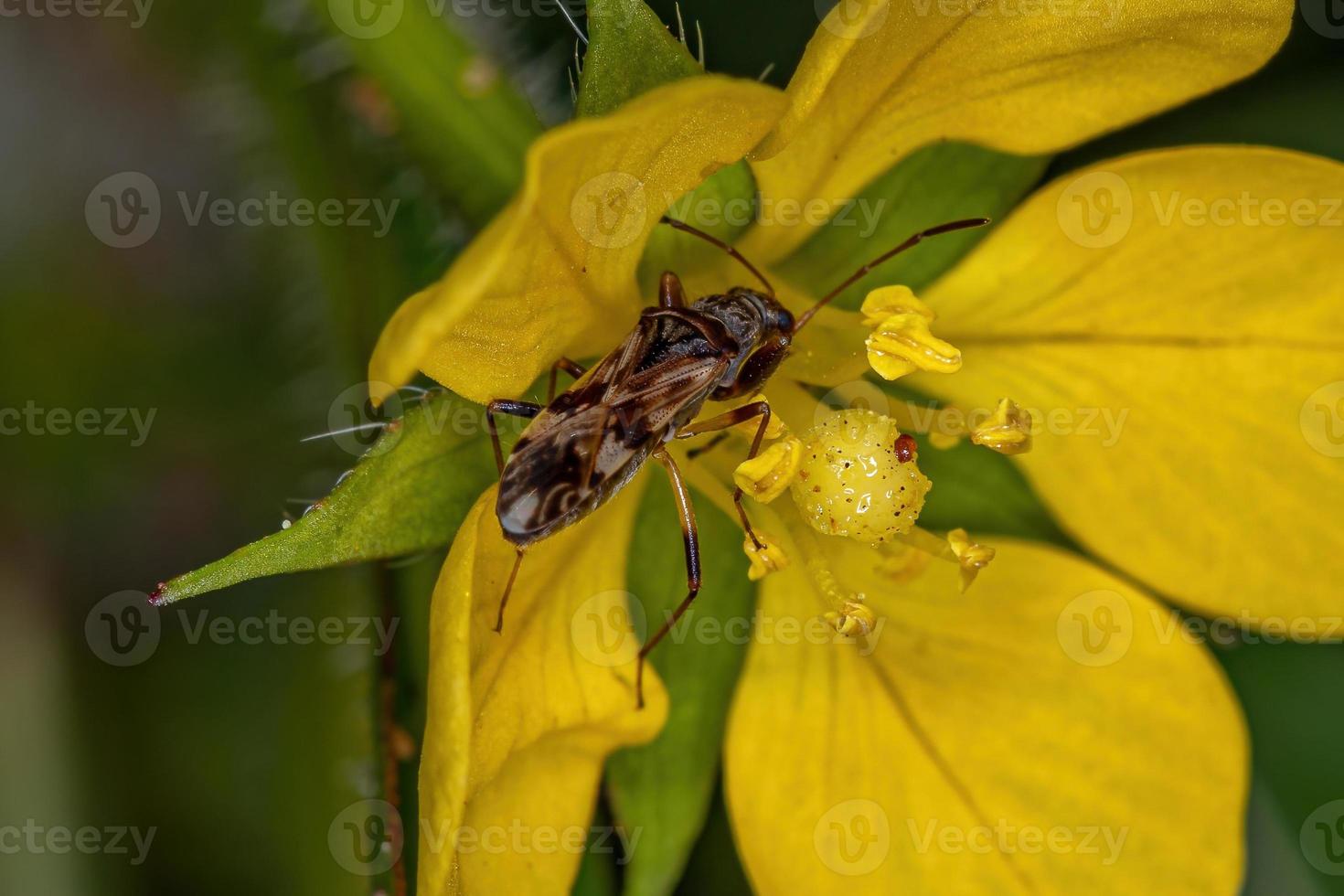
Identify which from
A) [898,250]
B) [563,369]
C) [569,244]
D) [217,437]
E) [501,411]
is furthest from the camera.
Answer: [217,437]

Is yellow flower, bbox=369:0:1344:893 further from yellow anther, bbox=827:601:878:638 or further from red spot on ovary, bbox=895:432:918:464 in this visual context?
red spot on ovary, bbox=895:432:918:464

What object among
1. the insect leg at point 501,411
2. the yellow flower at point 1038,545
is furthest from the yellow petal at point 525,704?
the insect leg at point 501,411

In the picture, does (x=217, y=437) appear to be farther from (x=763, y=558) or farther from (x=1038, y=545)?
(x=1038, y=545)

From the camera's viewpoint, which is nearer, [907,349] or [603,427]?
[603,427]

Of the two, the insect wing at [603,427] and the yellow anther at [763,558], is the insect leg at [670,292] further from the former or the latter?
the yellow anther at [763,558]

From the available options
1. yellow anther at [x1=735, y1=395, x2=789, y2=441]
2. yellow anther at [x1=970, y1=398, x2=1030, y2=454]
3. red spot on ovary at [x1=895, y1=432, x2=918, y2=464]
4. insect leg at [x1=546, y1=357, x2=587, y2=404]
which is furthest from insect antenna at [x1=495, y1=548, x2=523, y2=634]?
yellow anther at [x1=970, y1=398, x2=1030, y2=454]

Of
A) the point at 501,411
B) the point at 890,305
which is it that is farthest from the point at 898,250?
the point at 501,411
